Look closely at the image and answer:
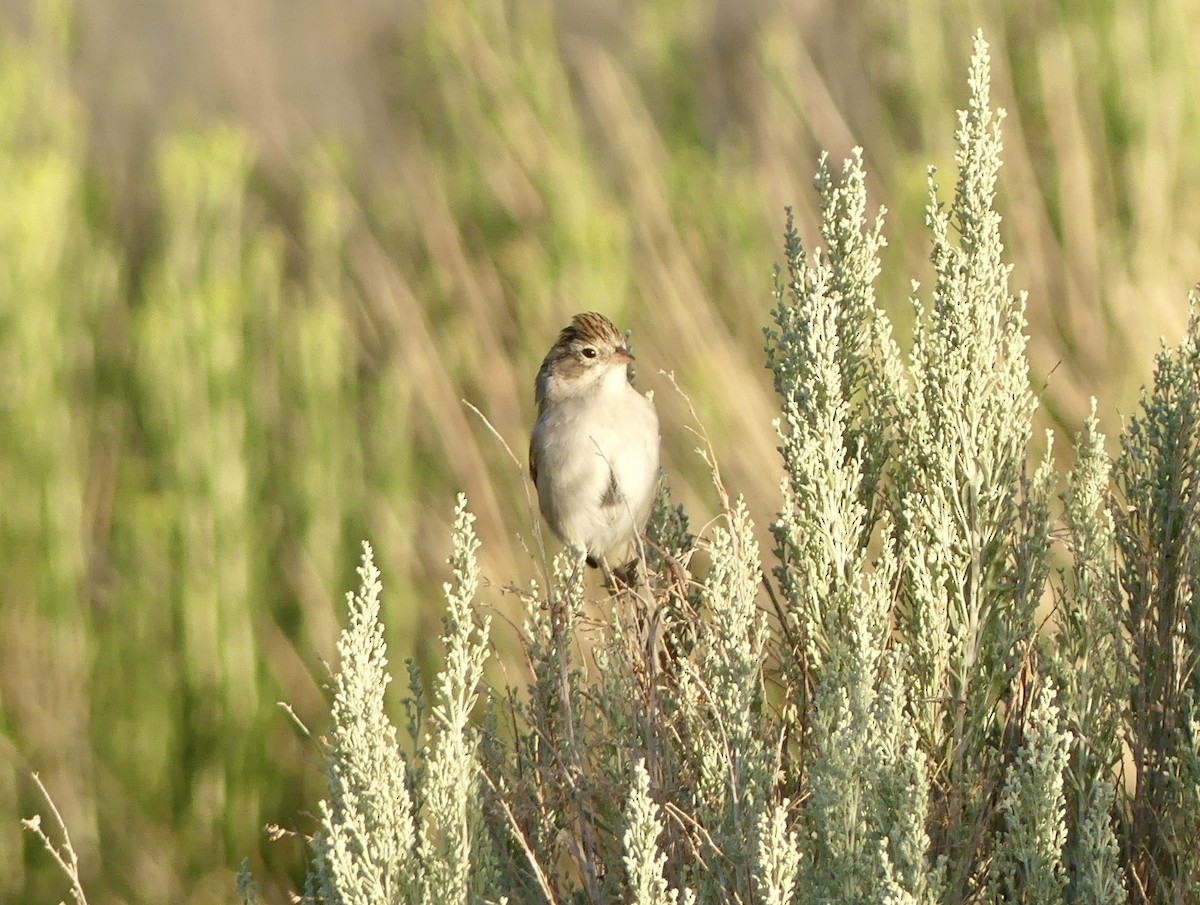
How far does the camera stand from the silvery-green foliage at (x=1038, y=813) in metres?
2.25

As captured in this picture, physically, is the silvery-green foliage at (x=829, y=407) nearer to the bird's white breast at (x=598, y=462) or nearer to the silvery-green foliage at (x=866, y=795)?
the silvery-green foliage at (x=866, y=795)

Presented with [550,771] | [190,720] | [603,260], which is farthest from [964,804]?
[190,720]

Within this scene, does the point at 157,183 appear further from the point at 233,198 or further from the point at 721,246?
the point at 721,246

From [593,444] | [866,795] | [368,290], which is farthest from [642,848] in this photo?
[368,290]

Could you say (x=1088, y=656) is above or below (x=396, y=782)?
above

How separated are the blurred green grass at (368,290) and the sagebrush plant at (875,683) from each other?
83.6 inches

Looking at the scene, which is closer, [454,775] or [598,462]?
[454,775]

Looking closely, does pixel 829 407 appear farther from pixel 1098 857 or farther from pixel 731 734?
pixel 1098 857

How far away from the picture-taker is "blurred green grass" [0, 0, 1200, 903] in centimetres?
522

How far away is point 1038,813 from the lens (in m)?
2.29

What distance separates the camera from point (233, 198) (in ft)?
18.5

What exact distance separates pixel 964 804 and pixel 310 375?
344cm

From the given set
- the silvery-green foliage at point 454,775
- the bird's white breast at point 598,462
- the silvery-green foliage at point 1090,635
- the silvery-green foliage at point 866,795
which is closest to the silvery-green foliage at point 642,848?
Answer: the silvery-green foliage at point 866,795

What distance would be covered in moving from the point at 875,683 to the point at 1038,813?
0.49 m
